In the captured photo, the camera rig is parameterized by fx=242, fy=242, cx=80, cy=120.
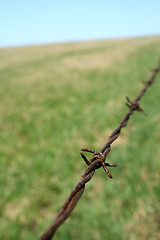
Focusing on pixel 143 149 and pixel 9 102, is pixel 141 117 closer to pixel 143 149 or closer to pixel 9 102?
pixel 143 149

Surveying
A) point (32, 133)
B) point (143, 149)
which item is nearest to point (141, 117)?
point (143, 149)

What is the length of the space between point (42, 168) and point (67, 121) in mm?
3010

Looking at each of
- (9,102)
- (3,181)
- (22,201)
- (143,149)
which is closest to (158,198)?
(143,149)

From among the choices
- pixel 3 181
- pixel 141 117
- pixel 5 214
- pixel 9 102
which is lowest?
pixel 5 214

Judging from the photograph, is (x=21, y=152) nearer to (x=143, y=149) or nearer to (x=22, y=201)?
(x=22, y=201)

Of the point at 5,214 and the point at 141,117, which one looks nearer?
the point at 5,214

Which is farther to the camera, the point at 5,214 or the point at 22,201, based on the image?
the point at 22,201

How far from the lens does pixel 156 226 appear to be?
2.95 metres

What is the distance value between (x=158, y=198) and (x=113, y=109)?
5.35m

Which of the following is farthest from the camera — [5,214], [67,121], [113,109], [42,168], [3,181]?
[113,109]

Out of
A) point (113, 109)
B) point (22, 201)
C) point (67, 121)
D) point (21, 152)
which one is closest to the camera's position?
point (22, 201)

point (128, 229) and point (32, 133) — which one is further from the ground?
point (32, 133)

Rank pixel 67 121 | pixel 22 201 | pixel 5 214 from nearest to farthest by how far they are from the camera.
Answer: pixel 5 214
pixel 22 201
pixel 67 121

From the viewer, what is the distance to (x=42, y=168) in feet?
16.6
